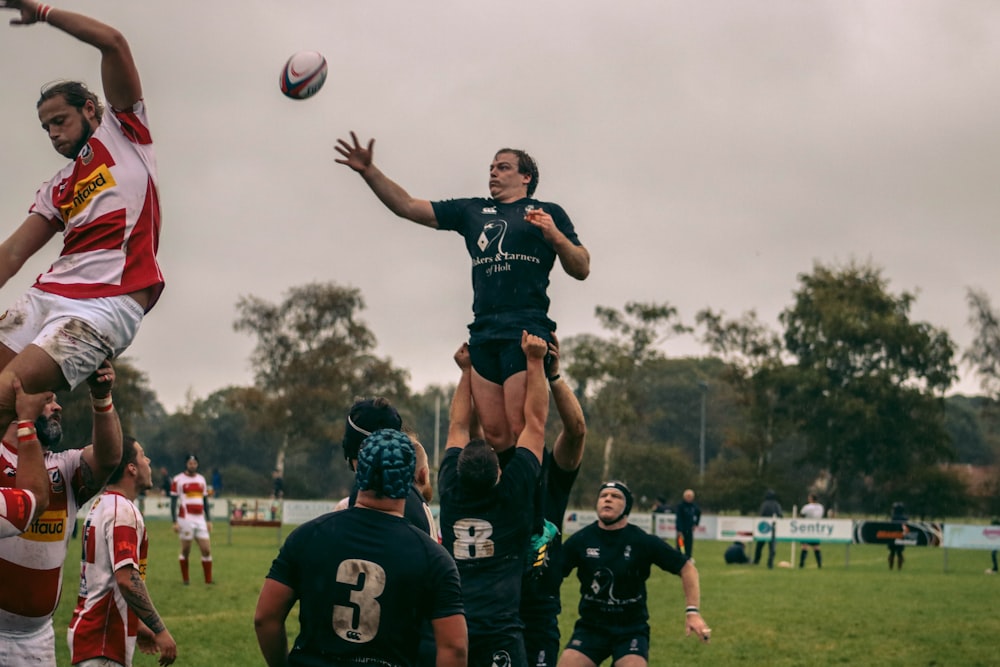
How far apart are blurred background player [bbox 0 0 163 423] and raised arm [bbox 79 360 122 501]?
0.28 metres

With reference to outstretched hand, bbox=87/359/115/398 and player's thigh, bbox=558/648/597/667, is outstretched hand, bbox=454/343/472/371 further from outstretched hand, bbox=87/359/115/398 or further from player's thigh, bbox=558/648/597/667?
player's thigh, bbox=558/648/597/667

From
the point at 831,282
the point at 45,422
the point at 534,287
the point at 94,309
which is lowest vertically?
the point at 45,422

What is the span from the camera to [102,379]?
5902 millimetres

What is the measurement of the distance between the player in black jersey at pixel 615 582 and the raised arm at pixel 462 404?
11.0ft

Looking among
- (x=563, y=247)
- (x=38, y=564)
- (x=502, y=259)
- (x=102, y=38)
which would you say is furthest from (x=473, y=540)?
(x=102, y=38)

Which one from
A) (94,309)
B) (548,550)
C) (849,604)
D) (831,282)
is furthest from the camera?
(831,282)

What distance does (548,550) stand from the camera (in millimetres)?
8297

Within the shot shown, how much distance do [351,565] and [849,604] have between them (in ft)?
63.4

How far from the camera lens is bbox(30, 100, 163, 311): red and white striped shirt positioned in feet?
18.3

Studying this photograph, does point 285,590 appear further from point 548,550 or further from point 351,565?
point 548,550

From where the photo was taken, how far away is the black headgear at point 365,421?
6.41 m

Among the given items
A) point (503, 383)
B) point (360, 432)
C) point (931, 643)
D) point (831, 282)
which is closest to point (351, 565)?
point (360, 432)

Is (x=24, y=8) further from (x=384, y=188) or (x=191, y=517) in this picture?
(x=191, y=517)

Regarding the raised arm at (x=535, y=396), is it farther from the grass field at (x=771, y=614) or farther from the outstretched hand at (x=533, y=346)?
the grass field at (x=771, y=614)
